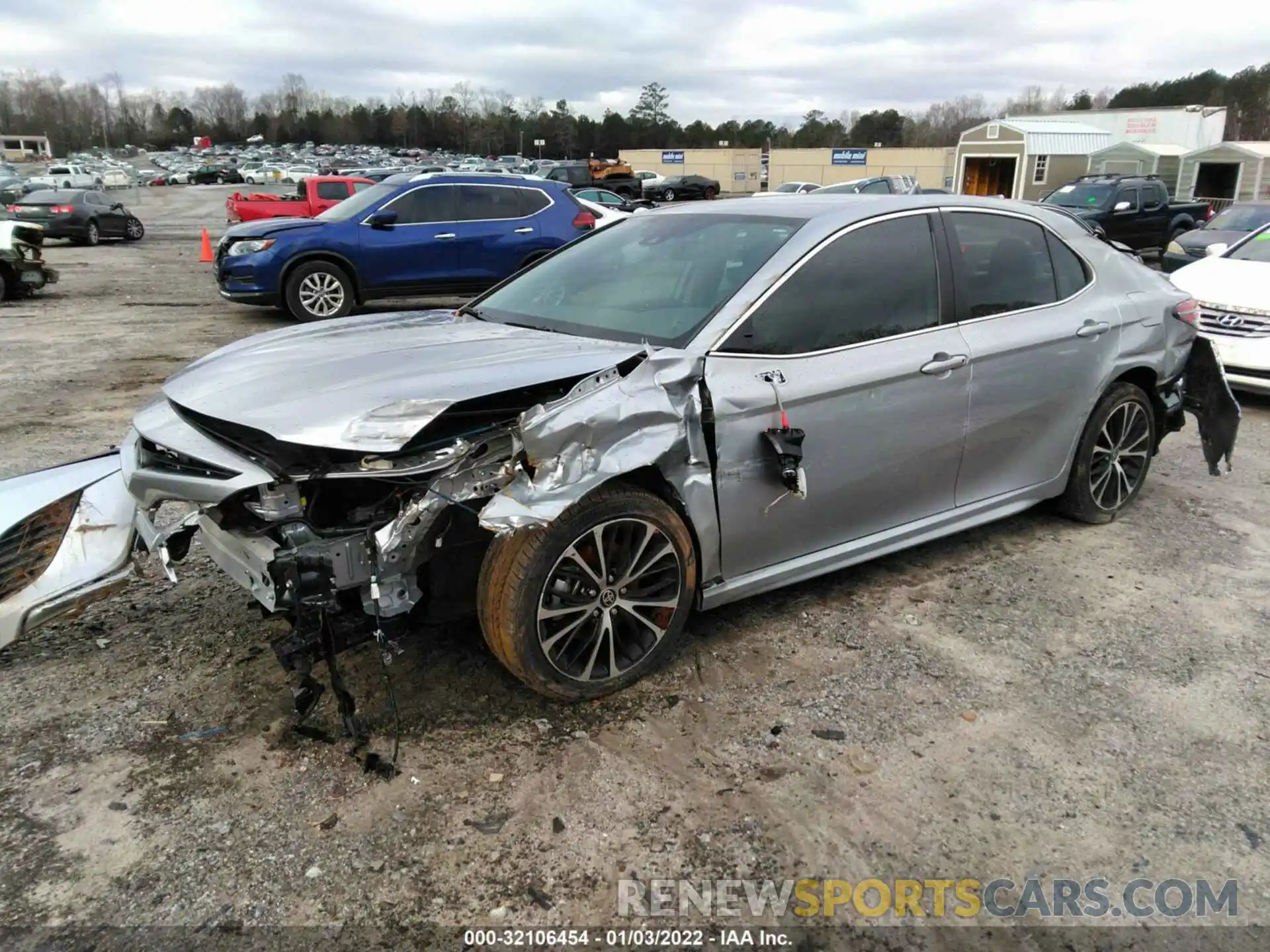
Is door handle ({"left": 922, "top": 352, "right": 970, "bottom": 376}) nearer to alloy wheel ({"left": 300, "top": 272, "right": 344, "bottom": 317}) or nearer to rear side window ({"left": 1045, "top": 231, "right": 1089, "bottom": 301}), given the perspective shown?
rear side window ({"left": 1045, "top": 231, "right": 1089, "bottom": 301})

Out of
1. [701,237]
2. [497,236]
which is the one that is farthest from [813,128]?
[701,237]

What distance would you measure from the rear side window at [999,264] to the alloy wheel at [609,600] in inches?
74.3

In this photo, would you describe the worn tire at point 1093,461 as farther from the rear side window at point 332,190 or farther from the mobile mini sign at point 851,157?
the mobile mini sign at point 851,157

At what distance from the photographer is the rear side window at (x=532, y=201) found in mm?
11430

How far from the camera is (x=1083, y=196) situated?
62.3 ft

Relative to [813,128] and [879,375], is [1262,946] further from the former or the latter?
[813,128]

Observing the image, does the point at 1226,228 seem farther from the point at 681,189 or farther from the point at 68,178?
the point at 68,178

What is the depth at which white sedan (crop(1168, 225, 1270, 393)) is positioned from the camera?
7211mm

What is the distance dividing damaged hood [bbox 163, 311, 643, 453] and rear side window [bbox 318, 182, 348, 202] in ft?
60.5

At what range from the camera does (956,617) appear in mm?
3834

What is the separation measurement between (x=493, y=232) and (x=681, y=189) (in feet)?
107

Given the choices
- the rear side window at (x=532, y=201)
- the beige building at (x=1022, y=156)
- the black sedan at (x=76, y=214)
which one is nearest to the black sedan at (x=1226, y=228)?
the rear side window at (x=532, y=201)

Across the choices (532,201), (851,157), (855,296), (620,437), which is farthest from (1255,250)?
(851,157)

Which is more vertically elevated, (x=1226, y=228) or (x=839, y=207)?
(x=839, y=207)
